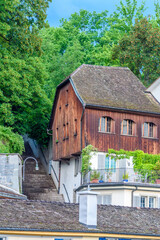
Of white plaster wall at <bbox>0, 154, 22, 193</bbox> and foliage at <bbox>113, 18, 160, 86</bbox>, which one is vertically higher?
foliage at <bbox>113, 18, 160, 86</bbox>

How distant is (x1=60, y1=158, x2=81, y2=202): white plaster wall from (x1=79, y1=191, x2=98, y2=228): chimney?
911 inches

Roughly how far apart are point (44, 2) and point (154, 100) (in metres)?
11.6

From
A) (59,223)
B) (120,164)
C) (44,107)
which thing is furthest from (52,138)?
(59,223)

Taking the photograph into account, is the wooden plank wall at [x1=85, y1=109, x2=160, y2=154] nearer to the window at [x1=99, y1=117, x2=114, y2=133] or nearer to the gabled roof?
the window at [x1=99, y1=117, x2=114, y2=133]

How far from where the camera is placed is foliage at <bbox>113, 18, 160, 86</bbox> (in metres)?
62.0

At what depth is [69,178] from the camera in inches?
1999

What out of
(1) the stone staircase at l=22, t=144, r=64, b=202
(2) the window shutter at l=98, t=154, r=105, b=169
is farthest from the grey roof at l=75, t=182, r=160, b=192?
(1) the stone staircase at l=22, t=144, r=64, b=202

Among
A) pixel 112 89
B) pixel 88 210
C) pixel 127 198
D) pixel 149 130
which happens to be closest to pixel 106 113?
pixel 112 89

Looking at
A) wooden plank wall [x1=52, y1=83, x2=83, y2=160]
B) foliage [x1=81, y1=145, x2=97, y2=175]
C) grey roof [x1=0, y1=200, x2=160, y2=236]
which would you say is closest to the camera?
grey roof [x1=0, y1=200, x2=160, y2=236]

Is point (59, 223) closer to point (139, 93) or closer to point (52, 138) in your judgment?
point (139, 93)

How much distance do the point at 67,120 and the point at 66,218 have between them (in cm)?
2663

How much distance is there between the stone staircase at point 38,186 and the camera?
50000 mm

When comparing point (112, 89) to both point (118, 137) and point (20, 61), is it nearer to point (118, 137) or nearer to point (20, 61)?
point (118, 137)

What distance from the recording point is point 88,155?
45312mm
